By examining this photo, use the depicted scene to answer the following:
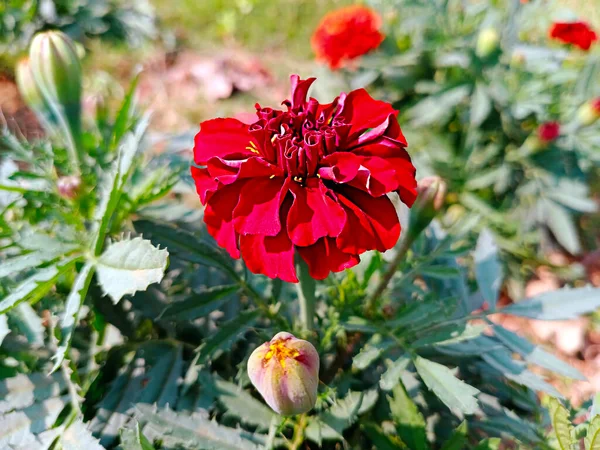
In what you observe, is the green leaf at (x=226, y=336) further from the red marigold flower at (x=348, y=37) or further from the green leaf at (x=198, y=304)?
the red marigold flower at (x=348, y=37)

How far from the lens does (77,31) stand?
4.90 feet

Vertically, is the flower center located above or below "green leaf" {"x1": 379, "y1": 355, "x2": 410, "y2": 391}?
above

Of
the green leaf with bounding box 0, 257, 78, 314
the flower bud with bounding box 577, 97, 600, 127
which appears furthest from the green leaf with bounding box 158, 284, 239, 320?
the flower bud with bounding box 577, 97, 600, 127

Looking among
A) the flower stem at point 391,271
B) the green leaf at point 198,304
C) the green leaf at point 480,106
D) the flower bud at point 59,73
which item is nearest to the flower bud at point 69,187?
the flower bud at point 59,73

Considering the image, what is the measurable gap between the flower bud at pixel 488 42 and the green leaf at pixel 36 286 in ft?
3.55

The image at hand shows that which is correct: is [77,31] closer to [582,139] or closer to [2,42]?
[2,42]

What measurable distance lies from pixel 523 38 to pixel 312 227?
1.44 meters

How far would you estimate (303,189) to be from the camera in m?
0.52

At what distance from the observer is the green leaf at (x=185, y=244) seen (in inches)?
27.7

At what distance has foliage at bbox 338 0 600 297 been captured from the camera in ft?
4.44

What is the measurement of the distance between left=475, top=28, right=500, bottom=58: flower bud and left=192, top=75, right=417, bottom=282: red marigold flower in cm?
83

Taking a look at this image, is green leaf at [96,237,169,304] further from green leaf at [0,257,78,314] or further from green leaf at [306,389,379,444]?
green leaf at [306,389,379,444]

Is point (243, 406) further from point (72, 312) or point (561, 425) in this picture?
point (561, 425)

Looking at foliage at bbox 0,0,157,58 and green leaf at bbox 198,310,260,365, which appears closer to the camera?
green leaf at bbox 198,310,260,365
